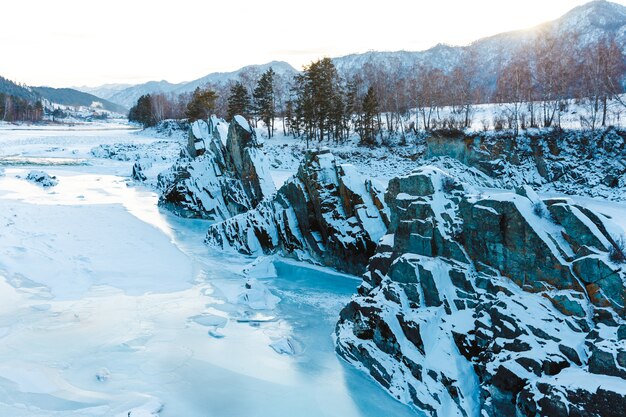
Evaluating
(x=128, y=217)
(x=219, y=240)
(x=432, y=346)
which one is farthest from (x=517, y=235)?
(x=128, y=217)

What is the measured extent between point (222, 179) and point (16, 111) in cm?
14285

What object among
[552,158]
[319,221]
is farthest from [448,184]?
[552,158]

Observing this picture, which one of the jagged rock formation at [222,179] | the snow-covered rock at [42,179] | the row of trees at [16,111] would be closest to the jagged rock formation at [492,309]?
the jagged rock formation at [222,179]

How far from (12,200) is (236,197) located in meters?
15.8

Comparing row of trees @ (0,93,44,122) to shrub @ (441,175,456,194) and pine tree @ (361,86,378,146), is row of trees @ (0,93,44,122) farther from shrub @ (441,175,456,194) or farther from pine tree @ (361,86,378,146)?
shrub @ (441,175,456,194)

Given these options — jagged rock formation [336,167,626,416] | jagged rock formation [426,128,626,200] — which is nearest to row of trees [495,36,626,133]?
jagged rock formation [426,128,626,200]

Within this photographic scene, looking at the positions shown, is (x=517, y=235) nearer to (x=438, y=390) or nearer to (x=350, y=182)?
(x=438, y=390)

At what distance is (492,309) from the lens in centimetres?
966

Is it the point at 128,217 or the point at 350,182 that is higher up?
the point at 350,182

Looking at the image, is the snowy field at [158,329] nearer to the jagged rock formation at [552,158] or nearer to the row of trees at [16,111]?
the jagged rock formation at [552,158]

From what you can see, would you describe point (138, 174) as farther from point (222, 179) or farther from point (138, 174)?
point (222, 179)

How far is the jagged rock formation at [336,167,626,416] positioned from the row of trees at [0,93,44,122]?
6046 inches

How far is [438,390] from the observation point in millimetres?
9789

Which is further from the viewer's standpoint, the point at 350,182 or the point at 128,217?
the point at 128,217
